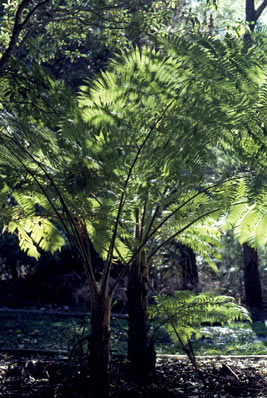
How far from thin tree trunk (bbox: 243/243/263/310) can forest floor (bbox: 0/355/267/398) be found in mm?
6040

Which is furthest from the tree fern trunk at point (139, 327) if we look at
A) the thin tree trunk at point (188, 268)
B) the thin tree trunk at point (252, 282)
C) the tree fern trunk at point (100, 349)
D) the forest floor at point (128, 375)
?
the thin tree trunk at point (252, 282)

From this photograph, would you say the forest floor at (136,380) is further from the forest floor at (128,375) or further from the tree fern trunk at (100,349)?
the tree fern trunk at (100,349)

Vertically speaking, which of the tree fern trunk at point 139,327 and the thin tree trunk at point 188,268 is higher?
the thin tree trunk at point 188,268

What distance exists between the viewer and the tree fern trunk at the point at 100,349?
300cm

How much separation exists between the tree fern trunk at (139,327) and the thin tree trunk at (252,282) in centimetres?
665

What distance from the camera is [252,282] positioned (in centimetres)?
1004

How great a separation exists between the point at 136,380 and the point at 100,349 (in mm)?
597

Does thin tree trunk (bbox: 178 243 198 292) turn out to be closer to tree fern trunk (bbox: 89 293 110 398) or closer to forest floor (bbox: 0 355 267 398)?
forest floor (bbox: 0 355 267 398)

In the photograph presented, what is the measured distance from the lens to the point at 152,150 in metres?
3.09

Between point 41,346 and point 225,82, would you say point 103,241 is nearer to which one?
point 225,82

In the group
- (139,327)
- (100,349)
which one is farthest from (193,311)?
(100,349)

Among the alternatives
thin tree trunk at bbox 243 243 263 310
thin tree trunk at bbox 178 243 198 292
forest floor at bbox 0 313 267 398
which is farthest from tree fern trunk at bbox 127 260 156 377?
thin tree trunk at bbox 243 243 263 310

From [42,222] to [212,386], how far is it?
5.89 ft

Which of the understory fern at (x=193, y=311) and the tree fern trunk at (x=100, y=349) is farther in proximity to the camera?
the understory fern at (x=193, y=311)
